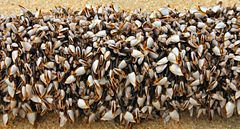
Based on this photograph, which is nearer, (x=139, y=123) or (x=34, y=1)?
(x=139, y=123)

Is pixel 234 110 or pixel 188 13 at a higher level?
pixel 188 13

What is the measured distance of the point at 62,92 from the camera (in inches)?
99.7

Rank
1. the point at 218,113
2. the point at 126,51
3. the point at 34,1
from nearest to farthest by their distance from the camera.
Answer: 1. the point at 126,51
2. the point at 218,113
3. the point at 34,1

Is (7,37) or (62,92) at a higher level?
(7,37)

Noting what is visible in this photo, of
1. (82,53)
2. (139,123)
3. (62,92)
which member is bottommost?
(139,123)

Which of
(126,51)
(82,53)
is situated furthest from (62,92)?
(126,51)

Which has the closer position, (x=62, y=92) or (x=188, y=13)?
(x=62, y=92)

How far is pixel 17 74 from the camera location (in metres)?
2.54

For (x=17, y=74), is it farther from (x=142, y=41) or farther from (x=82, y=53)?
(x=142, y=41)

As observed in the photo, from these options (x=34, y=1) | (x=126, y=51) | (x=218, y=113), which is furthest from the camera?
(x=34, y=1)

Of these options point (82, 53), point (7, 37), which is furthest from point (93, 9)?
point (7, 37)

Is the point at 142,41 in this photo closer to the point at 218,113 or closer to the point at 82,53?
the point at 82,53

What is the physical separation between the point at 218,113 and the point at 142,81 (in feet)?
1.75

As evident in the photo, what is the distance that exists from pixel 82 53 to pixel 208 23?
30.7 inches
